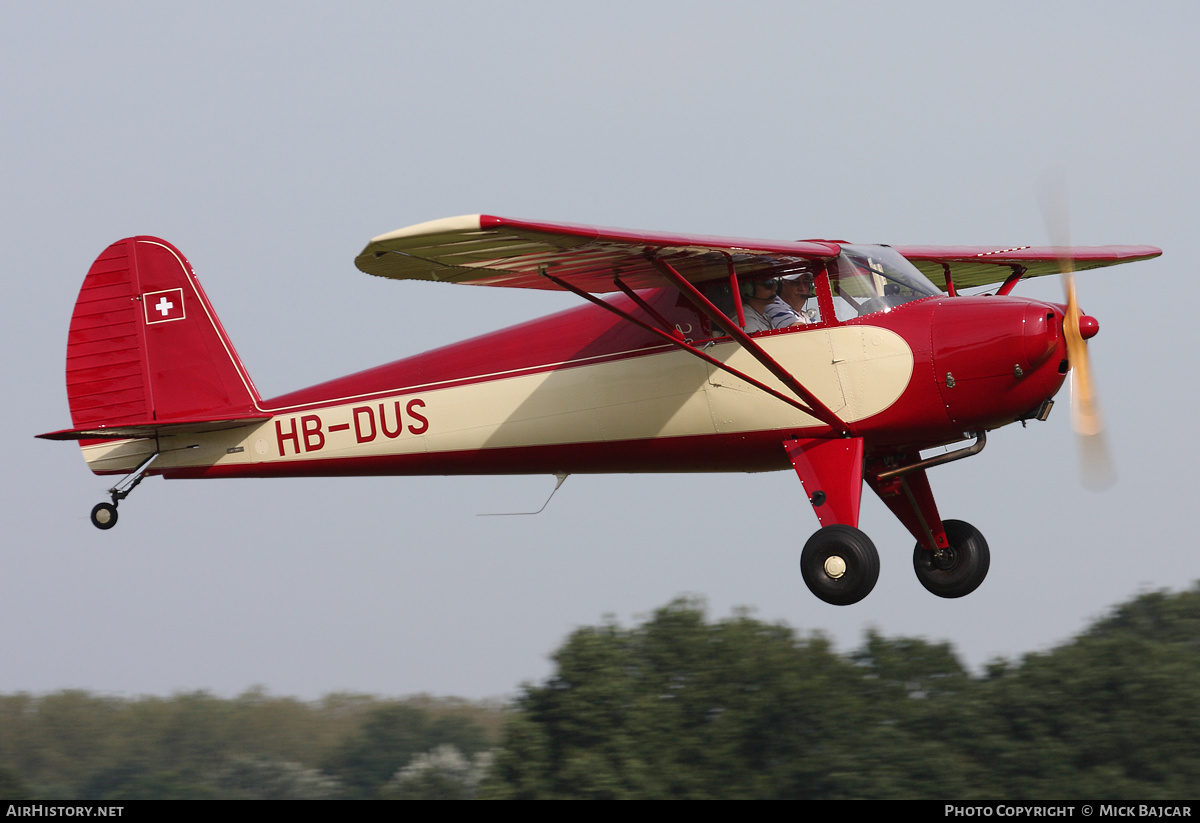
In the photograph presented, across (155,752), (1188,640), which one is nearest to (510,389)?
(155,752)

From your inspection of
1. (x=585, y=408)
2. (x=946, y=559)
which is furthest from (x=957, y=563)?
(x=585, y=408)

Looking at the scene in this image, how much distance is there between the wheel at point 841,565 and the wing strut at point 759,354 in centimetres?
78

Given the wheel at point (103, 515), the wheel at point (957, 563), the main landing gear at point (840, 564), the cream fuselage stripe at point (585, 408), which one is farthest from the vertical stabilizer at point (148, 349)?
the wheel at point (957, 563)

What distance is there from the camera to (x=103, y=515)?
1185 cm

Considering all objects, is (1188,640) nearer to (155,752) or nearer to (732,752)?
(732,752)

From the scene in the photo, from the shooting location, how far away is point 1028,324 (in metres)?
9.07

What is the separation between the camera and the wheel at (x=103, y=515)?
11.8 meters

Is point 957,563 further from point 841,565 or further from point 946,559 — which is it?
point 841,565

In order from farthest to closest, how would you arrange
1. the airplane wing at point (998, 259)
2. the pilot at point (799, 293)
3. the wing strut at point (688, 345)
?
1. the airplane wing at point (998, 259)
2. the pilot at point (799, 293)
3. the wing strut at point (688, 345)

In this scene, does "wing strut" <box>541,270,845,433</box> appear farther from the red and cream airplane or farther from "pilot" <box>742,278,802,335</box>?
"pilot" <box>742,278,802,335</box>

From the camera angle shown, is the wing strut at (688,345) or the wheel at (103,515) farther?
the wheel at (103,515)

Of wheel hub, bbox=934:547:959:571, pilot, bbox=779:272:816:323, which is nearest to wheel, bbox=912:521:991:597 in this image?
wheel hub, bbox=934:547:959:571

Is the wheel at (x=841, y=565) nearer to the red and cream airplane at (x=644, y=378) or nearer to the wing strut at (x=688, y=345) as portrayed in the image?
the red and cream airplane at (x=644, y=378)

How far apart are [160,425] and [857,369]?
6111mm
